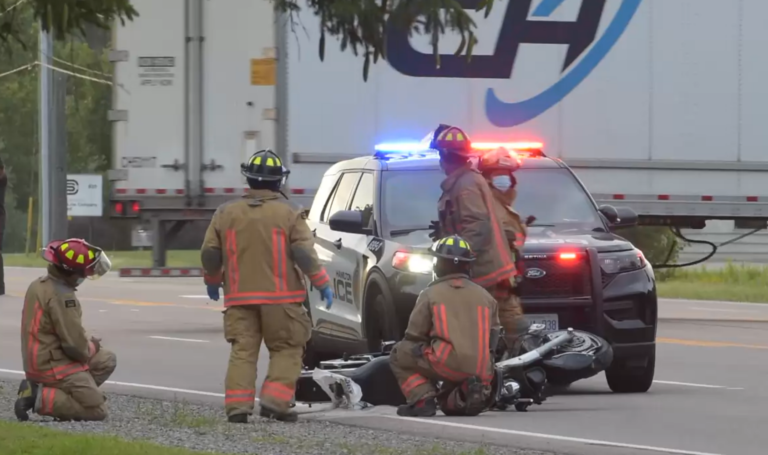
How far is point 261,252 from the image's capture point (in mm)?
10008

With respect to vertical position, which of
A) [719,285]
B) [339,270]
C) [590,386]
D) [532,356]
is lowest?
[719,285]

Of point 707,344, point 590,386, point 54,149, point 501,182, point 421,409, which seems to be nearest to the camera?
point 421,409

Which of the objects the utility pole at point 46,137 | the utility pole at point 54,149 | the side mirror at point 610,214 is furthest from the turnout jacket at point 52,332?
the utility pole at point 46,137

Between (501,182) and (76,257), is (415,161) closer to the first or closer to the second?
(501,182)

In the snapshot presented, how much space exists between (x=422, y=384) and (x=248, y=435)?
1.55m

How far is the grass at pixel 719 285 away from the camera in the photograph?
88.8 ft

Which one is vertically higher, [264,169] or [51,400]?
[264,169]

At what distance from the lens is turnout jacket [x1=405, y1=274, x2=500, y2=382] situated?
10.1 metres

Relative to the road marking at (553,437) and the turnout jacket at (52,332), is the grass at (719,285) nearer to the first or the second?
the road marking at (553,437)

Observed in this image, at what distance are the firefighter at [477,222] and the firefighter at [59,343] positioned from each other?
251cm

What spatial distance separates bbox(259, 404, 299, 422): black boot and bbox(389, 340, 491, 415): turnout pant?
0.79 metres

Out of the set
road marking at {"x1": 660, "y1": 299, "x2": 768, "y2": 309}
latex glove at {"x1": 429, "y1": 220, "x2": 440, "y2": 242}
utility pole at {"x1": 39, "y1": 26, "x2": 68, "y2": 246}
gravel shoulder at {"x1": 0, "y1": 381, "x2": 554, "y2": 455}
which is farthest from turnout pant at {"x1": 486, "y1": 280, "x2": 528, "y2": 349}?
utility pole at {"x1": 39, "y1": 26, "x2": 68, "y2": 246}

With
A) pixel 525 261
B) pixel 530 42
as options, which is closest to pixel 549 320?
pixel 525 261

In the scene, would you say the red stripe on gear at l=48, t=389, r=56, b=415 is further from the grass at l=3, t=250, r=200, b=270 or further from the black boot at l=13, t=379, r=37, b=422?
the grass at l=3, t=250, r=200, b=270
